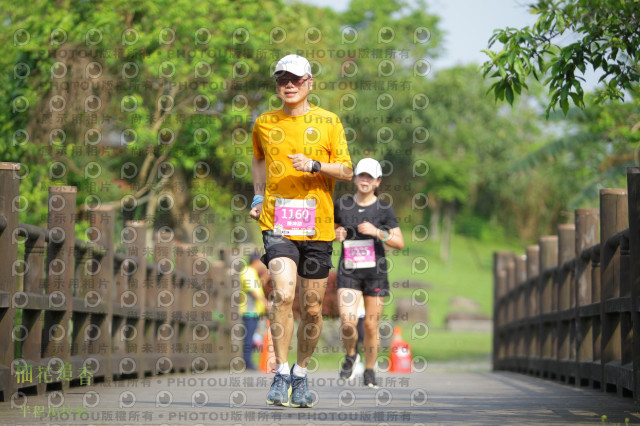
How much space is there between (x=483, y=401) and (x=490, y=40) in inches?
105

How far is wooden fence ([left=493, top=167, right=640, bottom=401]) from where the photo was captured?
24.6 ft

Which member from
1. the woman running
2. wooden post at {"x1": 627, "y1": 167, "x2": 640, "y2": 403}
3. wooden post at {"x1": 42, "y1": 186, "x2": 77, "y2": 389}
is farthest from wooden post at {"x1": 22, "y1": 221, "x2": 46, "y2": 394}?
wooden post at {"x1": 627, "y1": 167, "x2": 640, "y2": 403}

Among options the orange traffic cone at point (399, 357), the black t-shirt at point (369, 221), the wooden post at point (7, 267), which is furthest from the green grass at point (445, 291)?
the wooden post at point (7, 267)

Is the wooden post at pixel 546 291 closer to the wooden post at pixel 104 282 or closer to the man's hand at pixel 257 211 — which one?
the wooden post at pixel 104 282

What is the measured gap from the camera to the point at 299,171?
682 cm

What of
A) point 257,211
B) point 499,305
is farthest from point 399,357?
point 257,211

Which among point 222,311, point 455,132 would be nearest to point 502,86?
point 222,311

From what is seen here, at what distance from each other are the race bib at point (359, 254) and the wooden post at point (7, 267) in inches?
145

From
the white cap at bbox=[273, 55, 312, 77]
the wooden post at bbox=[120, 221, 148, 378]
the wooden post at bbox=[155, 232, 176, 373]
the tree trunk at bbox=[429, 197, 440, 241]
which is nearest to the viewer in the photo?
the white cap at bbox=[273, 55, 312, 77]

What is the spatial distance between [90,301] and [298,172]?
11.2ft

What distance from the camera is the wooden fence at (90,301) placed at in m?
7.08

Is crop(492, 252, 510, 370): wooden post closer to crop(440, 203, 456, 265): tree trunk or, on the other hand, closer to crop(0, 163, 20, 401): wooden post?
crop(0, 163, 20, 401): wooden post

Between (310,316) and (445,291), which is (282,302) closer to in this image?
(310,316)

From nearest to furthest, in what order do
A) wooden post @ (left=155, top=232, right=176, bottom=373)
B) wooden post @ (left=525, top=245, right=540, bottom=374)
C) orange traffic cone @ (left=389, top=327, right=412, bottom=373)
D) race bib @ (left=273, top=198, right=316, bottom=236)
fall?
race bib @ (left=273, top=198, right=316, bottom=236) → wooden post @ (left=155, top=232, right=176, bottom=373) → wooden post @ (left=525, top=245, right=540, bottom=374) → orange traffic cone @ (left=389, top=327, right=412, bottom=373)
